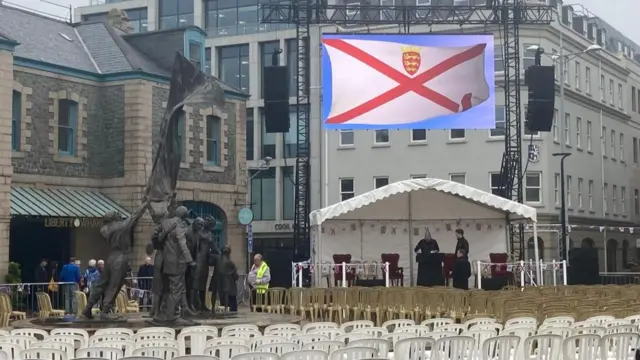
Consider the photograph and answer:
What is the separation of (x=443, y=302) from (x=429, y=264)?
820 centimetres

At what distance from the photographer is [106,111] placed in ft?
100

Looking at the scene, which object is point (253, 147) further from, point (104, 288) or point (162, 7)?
point (104, 288)

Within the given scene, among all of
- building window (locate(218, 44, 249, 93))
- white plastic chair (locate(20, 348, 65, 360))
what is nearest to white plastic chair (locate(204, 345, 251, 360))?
white plastic chair (locate(20, 348, 65, 360))

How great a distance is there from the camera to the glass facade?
172ft

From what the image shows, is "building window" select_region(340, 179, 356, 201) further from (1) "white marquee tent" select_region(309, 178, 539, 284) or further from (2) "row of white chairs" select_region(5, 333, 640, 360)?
(2) "row of white chairs" select_region(5, 333, 640, 360)

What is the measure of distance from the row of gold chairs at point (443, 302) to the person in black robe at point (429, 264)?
16.3ft

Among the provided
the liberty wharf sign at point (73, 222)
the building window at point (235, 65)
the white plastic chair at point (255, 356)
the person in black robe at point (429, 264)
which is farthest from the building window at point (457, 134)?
the white plastic chair at point (255, 356)

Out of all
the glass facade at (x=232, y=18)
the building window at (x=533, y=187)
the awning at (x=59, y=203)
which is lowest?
the awning at (x=59, y=203)

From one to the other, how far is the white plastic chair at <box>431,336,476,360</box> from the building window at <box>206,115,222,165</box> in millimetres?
25070

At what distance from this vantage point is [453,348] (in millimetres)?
8734

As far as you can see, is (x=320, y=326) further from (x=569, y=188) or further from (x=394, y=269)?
(x=569, y=188)

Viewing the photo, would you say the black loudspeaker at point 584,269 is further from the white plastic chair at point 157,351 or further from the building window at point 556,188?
the white plastic chair at point 157,351

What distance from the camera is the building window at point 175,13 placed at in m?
54.0

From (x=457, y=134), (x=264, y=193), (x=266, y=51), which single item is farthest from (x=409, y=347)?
(x=266, y=51)
